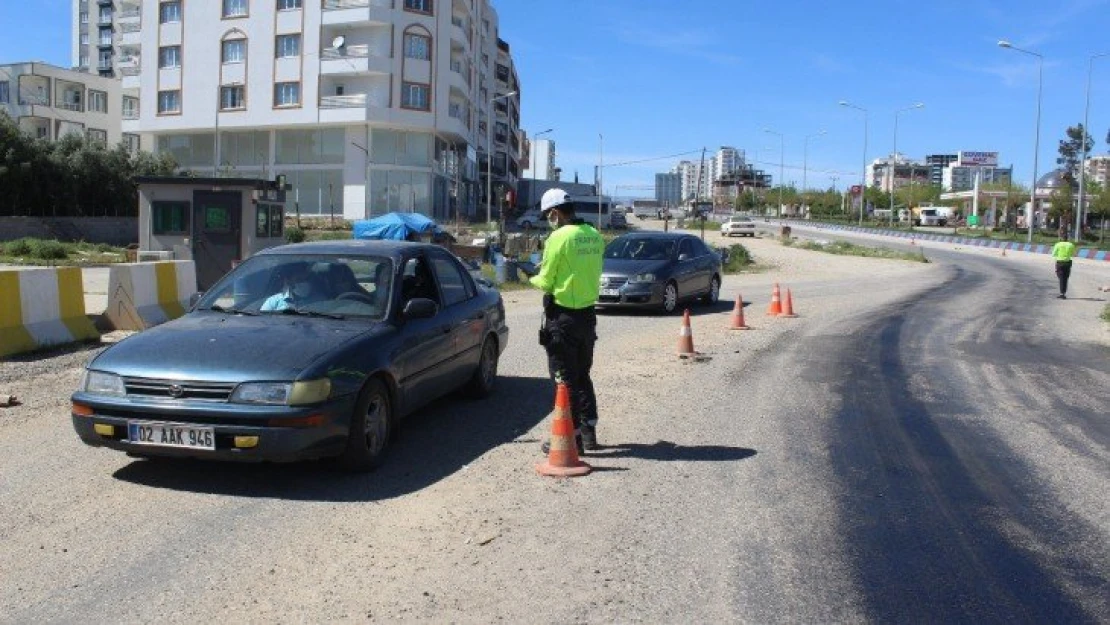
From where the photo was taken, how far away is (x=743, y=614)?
4.27m

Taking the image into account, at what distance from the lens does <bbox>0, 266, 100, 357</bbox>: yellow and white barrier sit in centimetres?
1073

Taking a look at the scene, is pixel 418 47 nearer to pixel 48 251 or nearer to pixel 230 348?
pixel 48 251

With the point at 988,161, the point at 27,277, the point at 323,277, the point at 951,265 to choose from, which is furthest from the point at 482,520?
the point at 988,161

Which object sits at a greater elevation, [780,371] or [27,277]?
[27,277]

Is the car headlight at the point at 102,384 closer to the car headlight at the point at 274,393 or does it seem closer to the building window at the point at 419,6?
the car headlight at the point at 274,393

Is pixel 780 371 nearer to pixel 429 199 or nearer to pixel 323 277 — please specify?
pixel 323 277

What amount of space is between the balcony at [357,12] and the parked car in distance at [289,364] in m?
54.1

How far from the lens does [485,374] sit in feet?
29.9

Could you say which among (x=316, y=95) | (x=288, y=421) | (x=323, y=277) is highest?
(x=316, y=95)

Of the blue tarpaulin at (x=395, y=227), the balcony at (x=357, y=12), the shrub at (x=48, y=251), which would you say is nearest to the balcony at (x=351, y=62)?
the balcony at (x=357, y=12)

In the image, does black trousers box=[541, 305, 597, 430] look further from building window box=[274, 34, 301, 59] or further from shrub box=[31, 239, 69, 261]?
building window box=[274, 34, 301, 59]

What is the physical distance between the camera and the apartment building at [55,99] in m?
76.1

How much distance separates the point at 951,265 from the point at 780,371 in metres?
34.9

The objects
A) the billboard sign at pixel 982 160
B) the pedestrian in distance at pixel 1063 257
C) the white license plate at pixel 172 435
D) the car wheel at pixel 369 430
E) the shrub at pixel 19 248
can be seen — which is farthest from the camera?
the billboard sign at pixel 982 160
